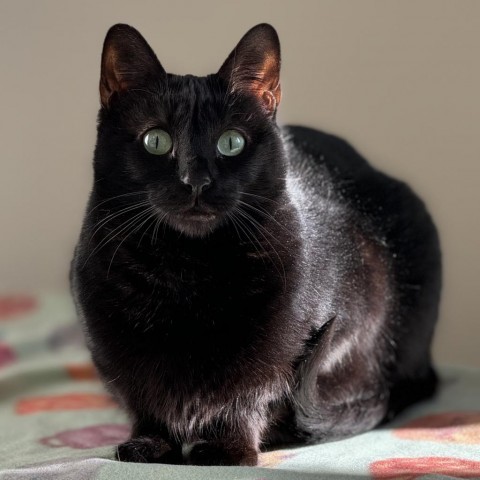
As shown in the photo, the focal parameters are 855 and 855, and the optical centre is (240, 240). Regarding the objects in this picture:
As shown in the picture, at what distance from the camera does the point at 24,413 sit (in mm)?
1448

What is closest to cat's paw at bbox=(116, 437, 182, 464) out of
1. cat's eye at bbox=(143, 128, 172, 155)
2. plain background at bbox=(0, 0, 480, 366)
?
cat's eye at bbox=(143, 128, 172, 155)

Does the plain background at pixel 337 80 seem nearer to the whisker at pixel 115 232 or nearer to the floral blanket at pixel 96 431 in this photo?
the floral blanket at pixel 96 431

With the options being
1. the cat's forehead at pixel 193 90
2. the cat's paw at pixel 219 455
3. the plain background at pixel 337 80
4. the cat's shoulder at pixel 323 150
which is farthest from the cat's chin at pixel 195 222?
the plain background at pixel 337 80

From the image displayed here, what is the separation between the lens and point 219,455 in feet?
3.57

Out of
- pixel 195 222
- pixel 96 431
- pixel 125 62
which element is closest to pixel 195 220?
pixel 195 222

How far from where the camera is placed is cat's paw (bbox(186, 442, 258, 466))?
1.08 metres

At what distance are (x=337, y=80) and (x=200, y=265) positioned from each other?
898 millimetres

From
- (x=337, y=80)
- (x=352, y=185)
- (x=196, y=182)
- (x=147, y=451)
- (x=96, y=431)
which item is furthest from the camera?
(x=337, y=80)

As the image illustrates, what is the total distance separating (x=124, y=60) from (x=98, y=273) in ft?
0.90

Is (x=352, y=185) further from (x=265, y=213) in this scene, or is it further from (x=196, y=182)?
(x=196, y=182)

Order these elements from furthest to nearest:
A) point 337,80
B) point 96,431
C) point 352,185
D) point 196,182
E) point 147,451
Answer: point 337,80 → point 352,185 → point 96,431 → point 147,451 → point 196,182

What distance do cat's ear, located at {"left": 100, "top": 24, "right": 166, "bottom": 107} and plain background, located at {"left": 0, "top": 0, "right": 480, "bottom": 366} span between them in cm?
77

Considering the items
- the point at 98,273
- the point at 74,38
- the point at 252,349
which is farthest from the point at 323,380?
the point at 74,38

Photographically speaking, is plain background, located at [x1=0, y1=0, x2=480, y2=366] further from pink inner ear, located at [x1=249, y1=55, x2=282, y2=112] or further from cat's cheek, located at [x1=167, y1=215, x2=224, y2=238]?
cat's cheek, located at [x1=167, y1=215, x2=224, y2=238]
